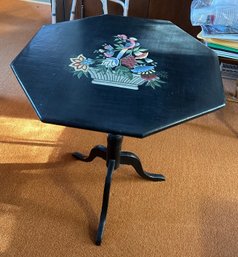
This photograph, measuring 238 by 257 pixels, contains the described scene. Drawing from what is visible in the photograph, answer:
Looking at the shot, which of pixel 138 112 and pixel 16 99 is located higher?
pixel 138 112

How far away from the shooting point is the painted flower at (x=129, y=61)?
48.3 inches

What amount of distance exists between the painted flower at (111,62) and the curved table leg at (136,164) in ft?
1.52

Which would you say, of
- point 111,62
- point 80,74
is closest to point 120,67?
point 111,62

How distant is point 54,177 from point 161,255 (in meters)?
0.66

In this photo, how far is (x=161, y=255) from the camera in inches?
52.6

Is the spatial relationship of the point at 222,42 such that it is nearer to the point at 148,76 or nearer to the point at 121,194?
the point at 148,76

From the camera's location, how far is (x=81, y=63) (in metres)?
1.21

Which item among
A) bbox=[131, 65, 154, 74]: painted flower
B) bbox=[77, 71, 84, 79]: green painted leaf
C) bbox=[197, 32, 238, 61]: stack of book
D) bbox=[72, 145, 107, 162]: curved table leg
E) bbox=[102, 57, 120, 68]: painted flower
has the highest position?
Result: bbox=[102, 57, 120, 68]: painted flower

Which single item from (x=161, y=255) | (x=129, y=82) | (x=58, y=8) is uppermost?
(x=129, y=82)

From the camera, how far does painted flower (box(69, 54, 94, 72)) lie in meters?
Result: 1.17

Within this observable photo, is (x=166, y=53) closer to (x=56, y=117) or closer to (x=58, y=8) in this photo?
(x=56, y=117)

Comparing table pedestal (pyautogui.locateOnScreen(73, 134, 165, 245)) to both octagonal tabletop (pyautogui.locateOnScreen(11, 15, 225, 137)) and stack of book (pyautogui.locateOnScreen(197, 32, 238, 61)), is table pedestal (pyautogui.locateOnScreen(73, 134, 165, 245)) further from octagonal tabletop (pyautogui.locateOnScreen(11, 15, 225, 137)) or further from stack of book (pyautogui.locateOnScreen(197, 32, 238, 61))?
stack of book (pyautogui.locateOnScreen(197, 32, 238, 61))

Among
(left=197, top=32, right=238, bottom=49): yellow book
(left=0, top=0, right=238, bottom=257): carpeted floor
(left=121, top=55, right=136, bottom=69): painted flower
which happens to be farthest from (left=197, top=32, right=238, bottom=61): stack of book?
(left=121, top=55, right=136, bottom=69): painted flower

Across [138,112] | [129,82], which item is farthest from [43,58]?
[138,112]
